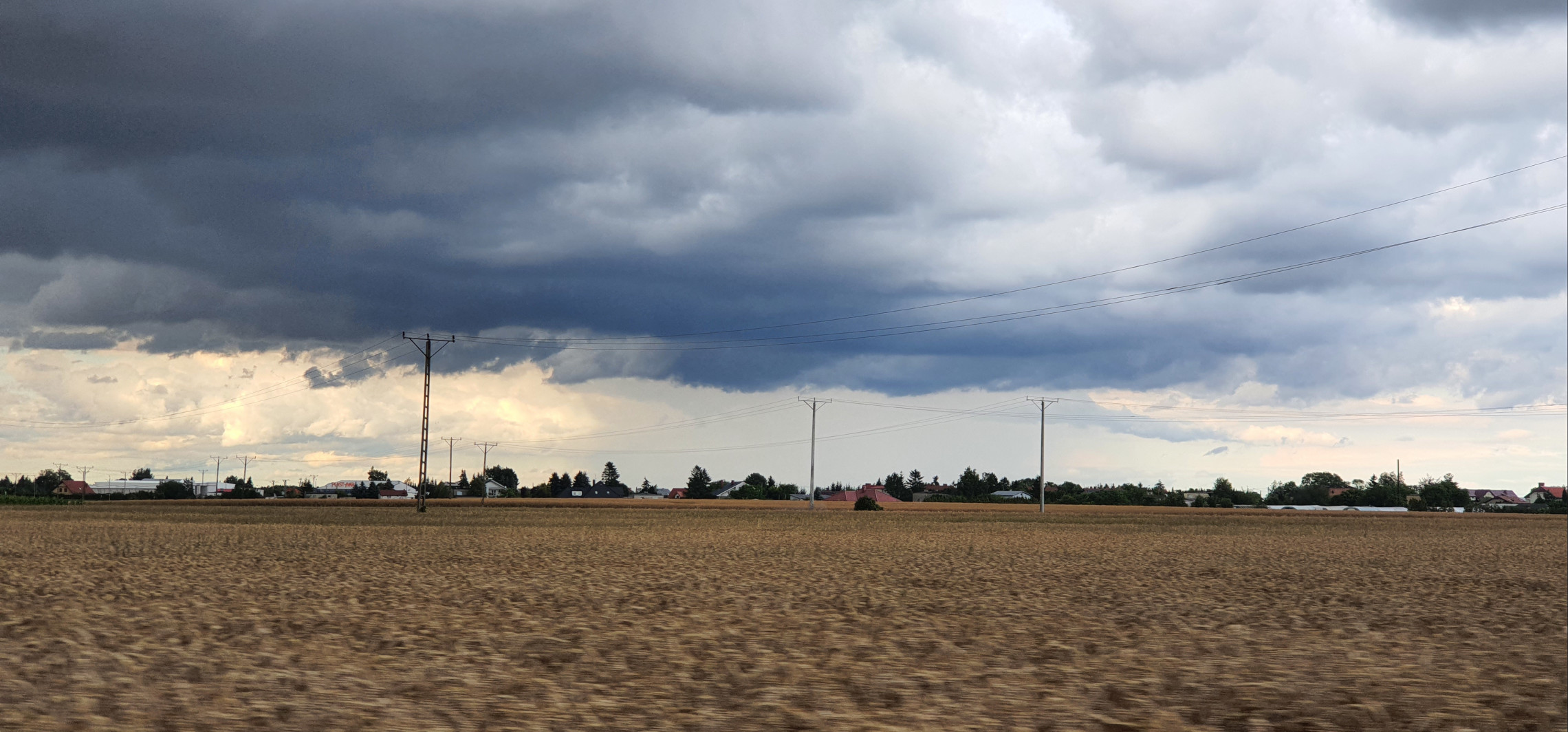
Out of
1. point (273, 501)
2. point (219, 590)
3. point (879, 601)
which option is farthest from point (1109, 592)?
point (273, 501)

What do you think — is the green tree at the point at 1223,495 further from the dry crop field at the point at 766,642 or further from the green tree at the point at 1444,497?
the dry crop field at the point at 766,642

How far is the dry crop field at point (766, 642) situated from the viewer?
1070 centimetres

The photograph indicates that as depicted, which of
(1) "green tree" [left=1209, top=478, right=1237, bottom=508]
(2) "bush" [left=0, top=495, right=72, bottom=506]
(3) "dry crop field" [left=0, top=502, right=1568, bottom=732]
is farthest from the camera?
(1) "green tree" [left=1209, top=478, right=1237, bottom=508]

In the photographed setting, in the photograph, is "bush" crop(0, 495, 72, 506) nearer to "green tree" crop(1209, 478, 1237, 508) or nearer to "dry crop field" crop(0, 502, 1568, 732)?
"dry crop field" crop(0, 502, 1568, 732)

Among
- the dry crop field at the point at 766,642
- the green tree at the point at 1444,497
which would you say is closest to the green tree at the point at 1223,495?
the green tree at the point at 1444,497

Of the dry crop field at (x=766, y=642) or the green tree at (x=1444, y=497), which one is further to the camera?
the green tree at (x=1444, y=497)

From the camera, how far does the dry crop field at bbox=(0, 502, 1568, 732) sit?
1070cm

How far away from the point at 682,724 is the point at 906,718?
2.20 meters

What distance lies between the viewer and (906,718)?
34.4ft

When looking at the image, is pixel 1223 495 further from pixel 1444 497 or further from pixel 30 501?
pixel 30 501

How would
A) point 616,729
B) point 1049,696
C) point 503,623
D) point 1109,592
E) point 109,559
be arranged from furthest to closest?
point 109,559
point 1109,592
point 503,623
point 1049,696
point 616,729

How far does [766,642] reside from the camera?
603 inches

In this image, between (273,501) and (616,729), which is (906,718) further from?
(273,501)

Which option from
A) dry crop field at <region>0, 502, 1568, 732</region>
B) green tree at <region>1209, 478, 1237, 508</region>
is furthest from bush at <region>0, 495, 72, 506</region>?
green tree at <region>1209, 478, 1237, 508</region>
